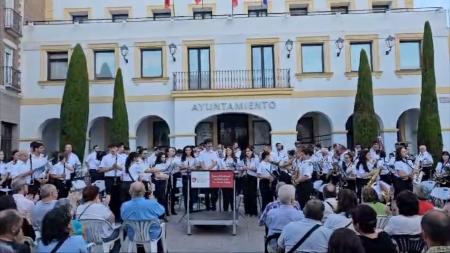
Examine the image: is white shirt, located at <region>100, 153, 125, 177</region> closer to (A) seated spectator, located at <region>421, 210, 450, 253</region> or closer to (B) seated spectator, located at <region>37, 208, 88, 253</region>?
(B) seated spectator, located at <region>37, 208, 88, 253</region>

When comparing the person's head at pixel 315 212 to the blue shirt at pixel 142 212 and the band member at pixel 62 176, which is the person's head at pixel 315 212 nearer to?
the blue shirt at pixel 142 212

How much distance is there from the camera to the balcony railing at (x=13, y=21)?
24.3m

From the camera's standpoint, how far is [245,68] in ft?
83.4

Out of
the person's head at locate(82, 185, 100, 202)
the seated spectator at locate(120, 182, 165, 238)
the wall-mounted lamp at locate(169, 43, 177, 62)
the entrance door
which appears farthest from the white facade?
the person's head at locate(82, 185, 100, 202)

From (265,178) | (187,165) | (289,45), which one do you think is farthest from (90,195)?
(289,45)

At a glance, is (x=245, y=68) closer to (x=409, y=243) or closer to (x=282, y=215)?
(x=282, y=215)

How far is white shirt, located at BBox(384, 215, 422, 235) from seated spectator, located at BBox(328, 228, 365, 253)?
2.15 meters

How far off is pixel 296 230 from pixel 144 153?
9698mm

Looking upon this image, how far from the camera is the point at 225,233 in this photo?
1196 centimetres

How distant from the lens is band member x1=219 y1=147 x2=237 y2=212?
14.0 meters

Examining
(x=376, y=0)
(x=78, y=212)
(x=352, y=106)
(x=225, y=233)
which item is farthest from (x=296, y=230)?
(x=376, y=0)

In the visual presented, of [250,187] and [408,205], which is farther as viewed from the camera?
[250,187]

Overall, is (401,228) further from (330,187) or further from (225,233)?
(225,233)

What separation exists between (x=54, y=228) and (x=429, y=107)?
2153 cm
